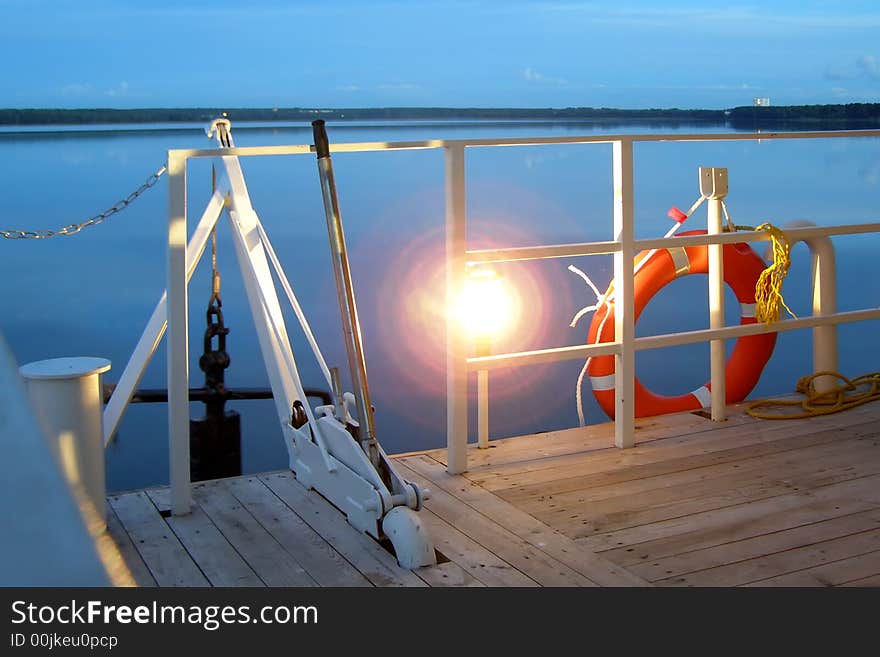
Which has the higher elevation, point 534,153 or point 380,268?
point 534,153

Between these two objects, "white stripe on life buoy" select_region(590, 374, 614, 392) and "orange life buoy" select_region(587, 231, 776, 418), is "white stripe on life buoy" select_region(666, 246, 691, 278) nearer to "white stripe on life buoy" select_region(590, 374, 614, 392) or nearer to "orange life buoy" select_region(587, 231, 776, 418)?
"orange life buoy" select_region(587, 231, 776, 418)

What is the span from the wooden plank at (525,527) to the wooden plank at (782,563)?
0.37 feet

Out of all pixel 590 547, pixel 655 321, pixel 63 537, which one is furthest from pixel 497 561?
pixel 655 321

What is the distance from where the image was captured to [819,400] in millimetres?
3373

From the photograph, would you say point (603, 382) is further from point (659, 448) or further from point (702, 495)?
point (702, 495)

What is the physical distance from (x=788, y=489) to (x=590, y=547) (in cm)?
64

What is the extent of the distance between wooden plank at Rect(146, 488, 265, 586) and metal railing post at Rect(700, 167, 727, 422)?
154 cm

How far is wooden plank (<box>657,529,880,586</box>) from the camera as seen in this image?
81.2 inches

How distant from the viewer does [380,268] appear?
11.4m

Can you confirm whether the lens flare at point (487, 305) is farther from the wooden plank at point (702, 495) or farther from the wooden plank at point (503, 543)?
the wooden plank at point (702, 495)

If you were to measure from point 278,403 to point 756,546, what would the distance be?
1274mm

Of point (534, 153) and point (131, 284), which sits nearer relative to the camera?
point (131, 284)

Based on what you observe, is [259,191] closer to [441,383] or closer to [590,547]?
[441,383]

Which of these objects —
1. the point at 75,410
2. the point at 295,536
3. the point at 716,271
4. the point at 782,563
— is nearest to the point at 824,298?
the point at 716,271
